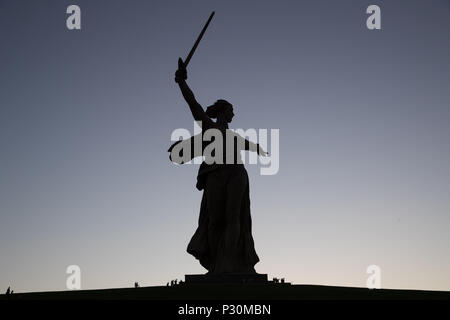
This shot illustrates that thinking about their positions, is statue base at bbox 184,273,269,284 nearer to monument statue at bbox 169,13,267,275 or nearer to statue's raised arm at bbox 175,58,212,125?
monument statue at bbox 169,13,267,275

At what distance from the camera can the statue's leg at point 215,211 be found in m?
15.2

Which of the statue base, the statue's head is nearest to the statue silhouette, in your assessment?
the statue's head

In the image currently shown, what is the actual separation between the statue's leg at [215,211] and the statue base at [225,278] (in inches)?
44.9

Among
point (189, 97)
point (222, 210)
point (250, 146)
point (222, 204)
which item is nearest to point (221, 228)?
point (222, 210)

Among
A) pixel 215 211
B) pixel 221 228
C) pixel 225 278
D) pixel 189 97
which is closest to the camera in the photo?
pixel 225 278

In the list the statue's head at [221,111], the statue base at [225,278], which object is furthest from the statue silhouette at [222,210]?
the statue base at [225,278]

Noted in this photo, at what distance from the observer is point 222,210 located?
15234mm

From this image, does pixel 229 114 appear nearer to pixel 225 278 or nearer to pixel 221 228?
pixel 221 228

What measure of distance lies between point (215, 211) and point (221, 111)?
2801 mm

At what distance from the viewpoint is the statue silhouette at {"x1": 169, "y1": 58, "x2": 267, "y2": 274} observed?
14.8 meters
